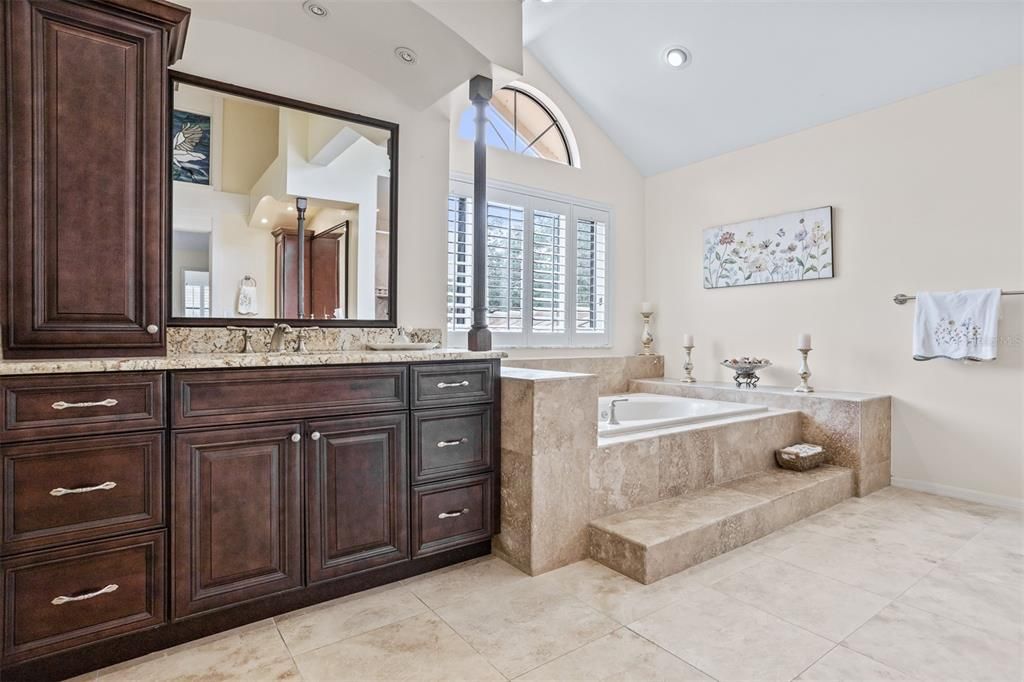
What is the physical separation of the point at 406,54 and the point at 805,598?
9.58 feet

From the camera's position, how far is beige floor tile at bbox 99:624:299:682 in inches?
61.8

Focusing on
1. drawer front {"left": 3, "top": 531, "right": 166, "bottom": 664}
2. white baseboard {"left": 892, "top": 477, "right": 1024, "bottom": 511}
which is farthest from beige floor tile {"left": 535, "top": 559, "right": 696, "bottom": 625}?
white baseboard {"left": 892, "top": 477, "right": 1024, "bottom": 511}

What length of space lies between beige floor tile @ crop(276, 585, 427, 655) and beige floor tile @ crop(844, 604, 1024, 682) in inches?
60.1

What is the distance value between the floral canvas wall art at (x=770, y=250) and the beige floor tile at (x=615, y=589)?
2.71 metres

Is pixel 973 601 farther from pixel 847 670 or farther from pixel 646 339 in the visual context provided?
pixel 646 339

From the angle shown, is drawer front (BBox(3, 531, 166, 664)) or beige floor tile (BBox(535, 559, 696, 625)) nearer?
drawer front (BBox(3, 531, 166, 664))

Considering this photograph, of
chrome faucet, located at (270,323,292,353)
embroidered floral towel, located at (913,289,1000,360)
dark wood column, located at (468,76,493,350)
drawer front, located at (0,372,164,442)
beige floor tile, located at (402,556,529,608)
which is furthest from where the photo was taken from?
embroidered floral towel, located at (913,289,1000,360)

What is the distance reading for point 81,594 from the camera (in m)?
1.55

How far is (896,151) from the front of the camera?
3.49 meters

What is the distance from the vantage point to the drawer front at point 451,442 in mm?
2189

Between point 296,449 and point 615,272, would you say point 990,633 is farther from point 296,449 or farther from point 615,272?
point 615,272

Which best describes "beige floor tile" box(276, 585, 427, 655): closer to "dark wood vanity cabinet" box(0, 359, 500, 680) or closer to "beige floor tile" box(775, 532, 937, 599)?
"dark wood vanity cabinet" box(0, 359, 500, 680)

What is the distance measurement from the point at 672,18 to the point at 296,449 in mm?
3531

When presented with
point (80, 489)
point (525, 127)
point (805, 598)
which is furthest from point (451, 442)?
point (525, 127)
